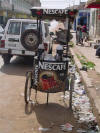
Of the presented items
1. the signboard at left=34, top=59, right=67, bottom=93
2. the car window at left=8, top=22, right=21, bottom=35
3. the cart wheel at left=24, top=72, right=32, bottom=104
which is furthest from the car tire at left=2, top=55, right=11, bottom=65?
the signboard at left=34, top=59, right=67, bottom=93

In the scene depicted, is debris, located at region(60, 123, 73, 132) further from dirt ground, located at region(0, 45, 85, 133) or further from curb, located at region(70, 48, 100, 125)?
curb, located at region(70, 48, 100, 125)

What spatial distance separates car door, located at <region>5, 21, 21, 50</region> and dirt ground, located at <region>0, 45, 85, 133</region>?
2.95 meters

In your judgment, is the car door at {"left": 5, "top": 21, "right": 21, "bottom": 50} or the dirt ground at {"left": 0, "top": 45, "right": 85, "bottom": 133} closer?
the dirt ground at {"left": 0, "top": 45, "right": 85, "bottom": 133}

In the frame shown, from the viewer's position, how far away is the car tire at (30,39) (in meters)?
9.96

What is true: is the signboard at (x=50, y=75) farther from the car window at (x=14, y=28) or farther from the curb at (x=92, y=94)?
the car window at (x=14, y=28)

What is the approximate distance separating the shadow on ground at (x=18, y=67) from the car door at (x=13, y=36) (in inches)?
33.2

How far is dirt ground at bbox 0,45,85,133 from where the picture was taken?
4.75 meters

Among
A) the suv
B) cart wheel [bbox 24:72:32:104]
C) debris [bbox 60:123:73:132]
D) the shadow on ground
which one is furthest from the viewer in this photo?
the suv

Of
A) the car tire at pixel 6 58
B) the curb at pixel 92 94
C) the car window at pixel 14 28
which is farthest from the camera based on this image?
the car tire at pixel 6 58

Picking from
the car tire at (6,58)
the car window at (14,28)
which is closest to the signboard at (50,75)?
the car window at (14,28)

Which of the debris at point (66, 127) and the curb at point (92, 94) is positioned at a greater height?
the curb at point (92, 94)

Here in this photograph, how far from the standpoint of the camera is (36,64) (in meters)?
5.65

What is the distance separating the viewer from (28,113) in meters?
5.46

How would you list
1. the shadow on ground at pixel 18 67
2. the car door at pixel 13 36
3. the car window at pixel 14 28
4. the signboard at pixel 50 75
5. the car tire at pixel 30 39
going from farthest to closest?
the car window at pixel 14 28, the car door at pixel 13 36, the car tire at pixel 30 39, the shadow on ground at pixel 18 67, the signboard at pixel 50 75
